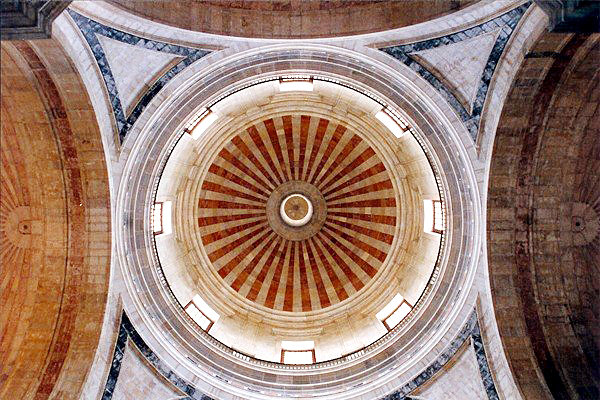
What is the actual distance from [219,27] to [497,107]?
22.9 feet

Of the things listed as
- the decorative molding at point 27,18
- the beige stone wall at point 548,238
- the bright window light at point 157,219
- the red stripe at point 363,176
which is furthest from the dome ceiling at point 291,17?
the red stripe at point 363,176

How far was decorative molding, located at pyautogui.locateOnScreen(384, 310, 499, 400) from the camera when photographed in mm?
11844

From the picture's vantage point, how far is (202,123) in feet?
46.5

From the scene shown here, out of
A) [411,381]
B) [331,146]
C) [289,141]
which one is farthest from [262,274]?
[411,381]

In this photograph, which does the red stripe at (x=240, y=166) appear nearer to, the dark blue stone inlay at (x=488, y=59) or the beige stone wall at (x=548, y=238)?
the dark blue stone inlay at (x=488, y=59)

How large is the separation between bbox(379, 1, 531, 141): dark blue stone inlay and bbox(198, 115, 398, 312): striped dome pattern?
18.0ft

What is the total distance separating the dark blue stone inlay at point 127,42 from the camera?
10.9m

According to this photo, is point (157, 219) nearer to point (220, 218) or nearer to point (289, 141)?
point (220, 218)

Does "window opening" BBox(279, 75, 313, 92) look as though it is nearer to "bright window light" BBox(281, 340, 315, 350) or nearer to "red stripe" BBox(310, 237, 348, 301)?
"red stripe" BBox(310, 237, 348, 301)

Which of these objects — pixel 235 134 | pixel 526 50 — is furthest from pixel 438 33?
pixel 235 134

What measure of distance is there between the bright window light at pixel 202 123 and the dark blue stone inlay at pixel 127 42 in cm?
180

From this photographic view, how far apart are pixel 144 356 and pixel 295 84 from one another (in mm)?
8712

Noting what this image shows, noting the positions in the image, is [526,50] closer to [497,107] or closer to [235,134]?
[497,107]

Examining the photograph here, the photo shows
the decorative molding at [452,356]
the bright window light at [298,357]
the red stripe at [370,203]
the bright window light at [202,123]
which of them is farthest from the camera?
the red stripe at [370,203]
